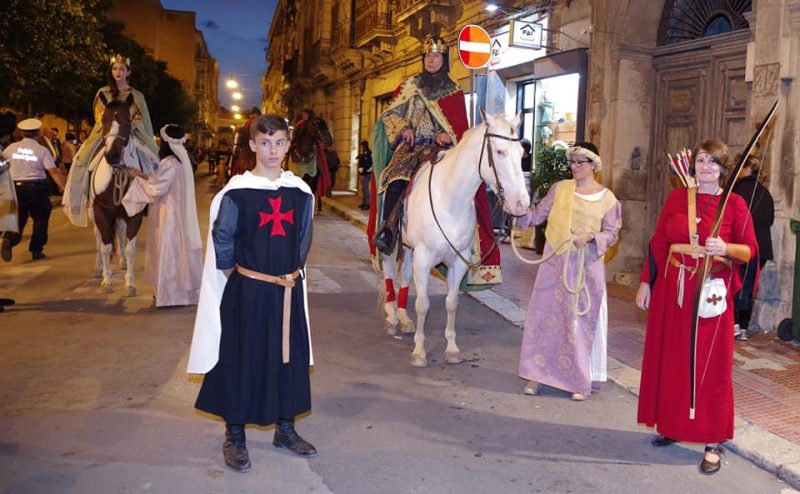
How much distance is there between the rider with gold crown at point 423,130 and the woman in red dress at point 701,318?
2.64 m

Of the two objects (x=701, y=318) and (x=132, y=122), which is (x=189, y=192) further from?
(x=701, y=318)

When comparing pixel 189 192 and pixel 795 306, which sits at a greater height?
pixel 189 192

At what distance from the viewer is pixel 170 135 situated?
790 centimetres

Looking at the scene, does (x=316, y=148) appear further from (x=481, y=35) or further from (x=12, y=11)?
(x=12, y=11)

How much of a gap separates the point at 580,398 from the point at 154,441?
9.93ft

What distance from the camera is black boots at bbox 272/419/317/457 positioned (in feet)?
14.4

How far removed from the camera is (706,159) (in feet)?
14.2

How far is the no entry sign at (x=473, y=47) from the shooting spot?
9.71 metres

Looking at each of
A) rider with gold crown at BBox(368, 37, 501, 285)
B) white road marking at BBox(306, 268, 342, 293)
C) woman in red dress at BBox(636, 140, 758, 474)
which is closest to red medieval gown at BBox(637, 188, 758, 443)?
woman in red dress at BBox(636, 140, 758, 474)

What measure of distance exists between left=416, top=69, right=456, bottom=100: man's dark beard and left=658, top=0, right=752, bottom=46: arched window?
4.38 m

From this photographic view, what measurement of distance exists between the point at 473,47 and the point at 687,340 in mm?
6340

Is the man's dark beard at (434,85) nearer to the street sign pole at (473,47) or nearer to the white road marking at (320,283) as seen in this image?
the street sign pole at (473,47)

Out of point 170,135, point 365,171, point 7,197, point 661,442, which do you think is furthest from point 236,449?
point 365,171

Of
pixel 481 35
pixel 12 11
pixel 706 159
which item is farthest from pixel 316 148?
pixel 706 159
